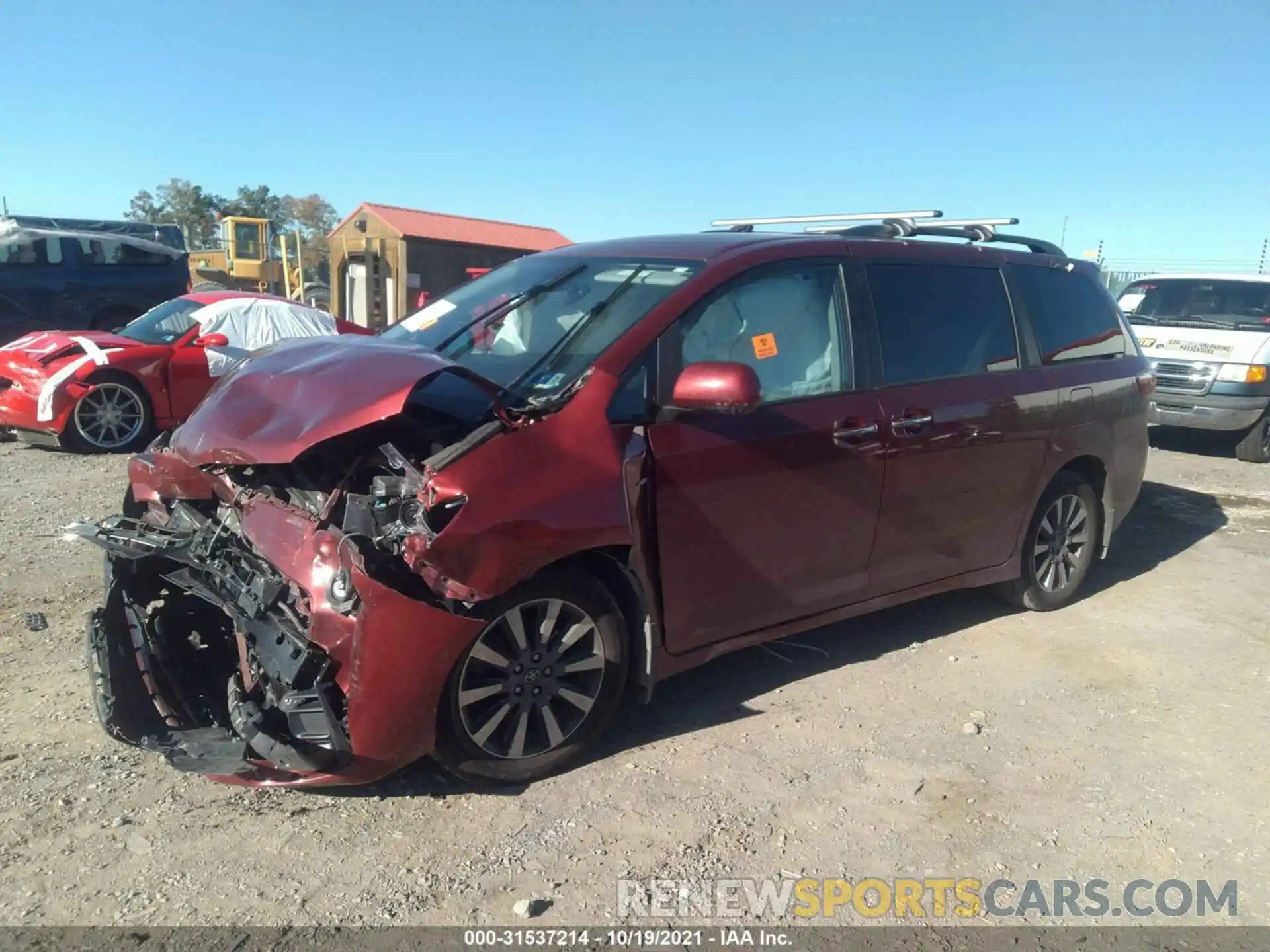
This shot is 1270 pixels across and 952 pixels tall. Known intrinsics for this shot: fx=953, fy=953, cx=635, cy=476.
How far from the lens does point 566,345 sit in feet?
11.9

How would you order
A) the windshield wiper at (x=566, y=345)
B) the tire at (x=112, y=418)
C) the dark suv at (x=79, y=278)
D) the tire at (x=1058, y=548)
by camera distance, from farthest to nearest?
the dark suv at (x=79, y=278)
the tire at (x=112, y=418)
the tire at (x=1058, y=548)
the windshield wiper at (x=566, y=345)

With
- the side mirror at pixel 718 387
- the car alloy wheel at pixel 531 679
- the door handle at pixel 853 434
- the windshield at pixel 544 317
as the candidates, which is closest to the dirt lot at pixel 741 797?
the car alloy wheel at pixel 531 679

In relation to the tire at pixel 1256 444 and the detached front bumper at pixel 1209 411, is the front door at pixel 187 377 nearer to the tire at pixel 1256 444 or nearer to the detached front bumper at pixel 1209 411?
the detached front bumper at pixel 1209 411

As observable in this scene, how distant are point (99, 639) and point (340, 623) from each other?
1012mm

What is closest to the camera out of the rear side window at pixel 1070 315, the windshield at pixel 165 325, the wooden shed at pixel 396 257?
the rear side window at pixel 1070 315

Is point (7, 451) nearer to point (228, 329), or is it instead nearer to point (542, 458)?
point (228, 329)

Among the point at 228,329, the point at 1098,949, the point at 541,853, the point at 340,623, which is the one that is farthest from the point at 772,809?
the point at 228,329

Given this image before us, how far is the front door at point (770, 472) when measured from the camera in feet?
11.5

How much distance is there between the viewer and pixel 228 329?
9.42 metres

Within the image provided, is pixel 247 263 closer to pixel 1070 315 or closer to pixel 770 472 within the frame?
pixel 1070 315

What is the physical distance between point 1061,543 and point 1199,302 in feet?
25.0

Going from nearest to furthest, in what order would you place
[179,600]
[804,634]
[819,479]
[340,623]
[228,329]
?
[340,623] → [179,600] → [819,479] → [804,634] → [228,329]

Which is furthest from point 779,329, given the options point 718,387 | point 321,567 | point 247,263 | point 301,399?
point 247,263

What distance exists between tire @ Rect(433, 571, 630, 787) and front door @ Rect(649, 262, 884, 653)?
0.32m
